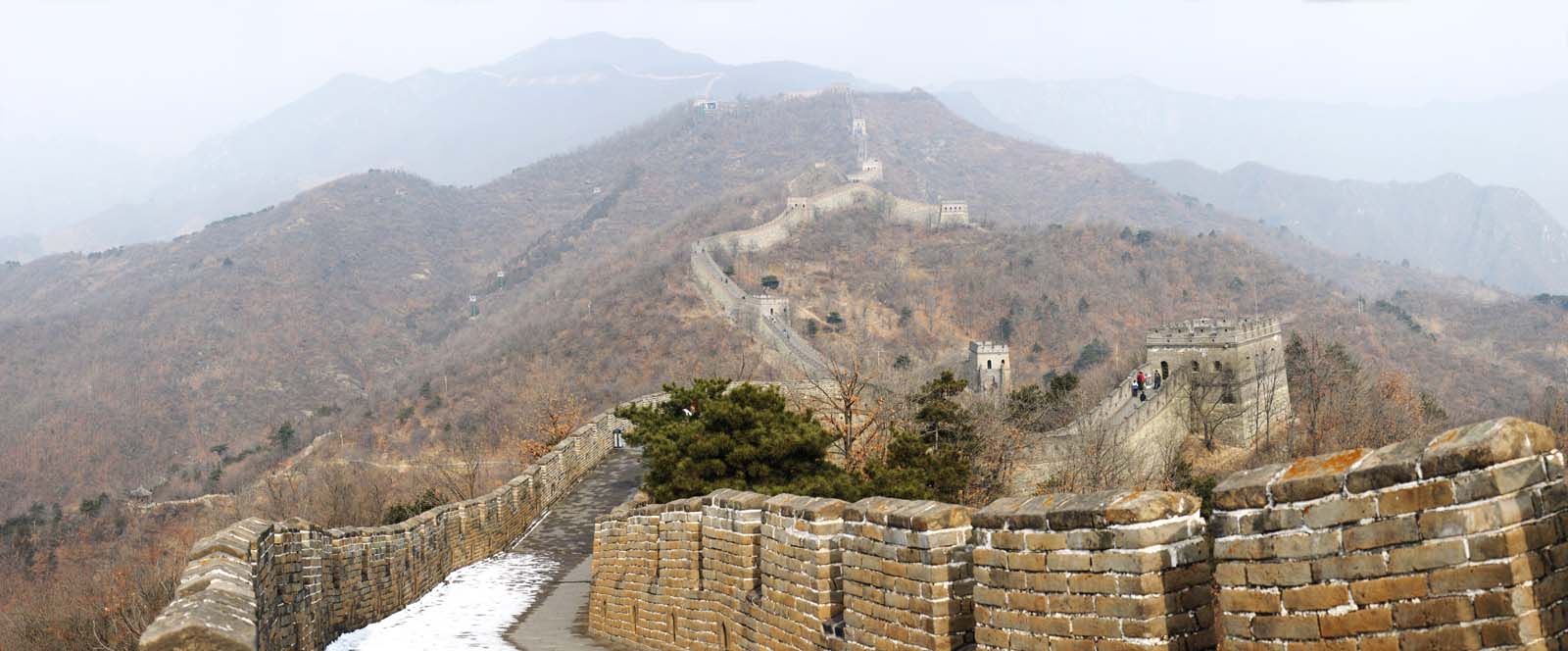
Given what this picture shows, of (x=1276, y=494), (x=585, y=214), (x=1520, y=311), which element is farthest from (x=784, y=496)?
(x=585, y=214)

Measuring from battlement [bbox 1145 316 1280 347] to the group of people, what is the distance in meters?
1.59

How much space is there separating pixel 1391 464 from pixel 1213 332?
4054 cm

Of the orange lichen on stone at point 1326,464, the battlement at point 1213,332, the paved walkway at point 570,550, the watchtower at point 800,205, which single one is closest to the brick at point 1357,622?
the orange lichen on stone at point 1326,464

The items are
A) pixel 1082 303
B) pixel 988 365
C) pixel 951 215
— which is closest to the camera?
pixel 988 365

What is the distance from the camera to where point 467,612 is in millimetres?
14430

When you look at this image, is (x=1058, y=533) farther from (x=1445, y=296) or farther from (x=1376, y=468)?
(x=1445, y=296)

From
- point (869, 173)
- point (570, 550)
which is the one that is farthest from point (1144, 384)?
point (869, 173)

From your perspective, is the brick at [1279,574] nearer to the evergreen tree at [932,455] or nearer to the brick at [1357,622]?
the brick at [1357,622]

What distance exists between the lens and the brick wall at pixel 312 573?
6.48 m

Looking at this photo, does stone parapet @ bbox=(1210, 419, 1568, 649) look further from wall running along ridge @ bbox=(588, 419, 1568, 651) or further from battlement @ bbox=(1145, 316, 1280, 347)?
battlement @ bbox=(1145, 316, 1280, 347)

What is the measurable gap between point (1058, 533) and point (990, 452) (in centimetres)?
2011

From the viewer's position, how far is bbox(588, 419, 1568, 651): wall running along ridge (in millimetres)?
3072

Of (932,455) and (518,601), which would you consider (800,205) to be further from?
(518,601)

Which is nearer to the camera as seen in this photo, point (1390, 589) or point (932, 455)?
point (1390, 589)
